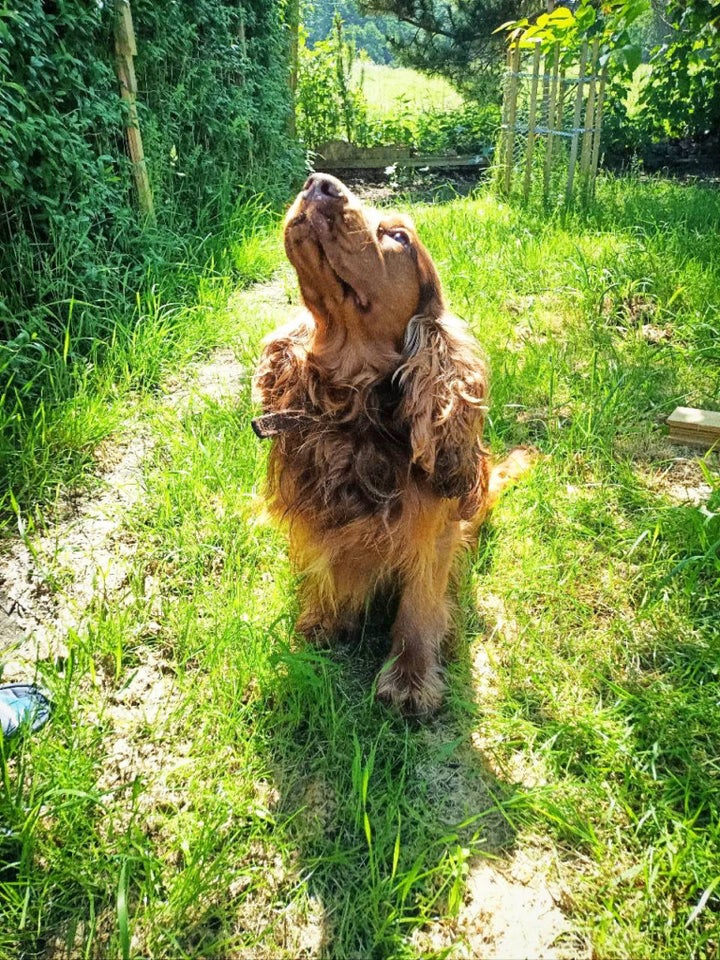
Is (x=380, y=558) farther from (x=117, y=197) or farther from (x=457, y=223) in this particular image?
(x=457, y=223)

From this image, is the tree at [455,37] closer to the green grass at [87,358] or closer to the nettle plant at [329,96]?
the nettle plant at [329,96]

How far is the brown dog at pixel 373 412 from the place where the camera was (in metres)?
1.87

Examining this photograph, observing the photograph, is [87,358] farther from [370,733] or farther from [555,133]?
[555,133]

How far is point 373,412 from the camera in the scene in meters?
1.99

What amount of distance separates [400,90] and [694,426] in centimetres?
1318

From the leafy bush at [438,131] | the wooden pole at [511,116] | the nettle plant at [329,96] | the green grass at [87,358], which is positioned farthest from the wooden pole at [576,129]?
the nettle plant at [329,96]

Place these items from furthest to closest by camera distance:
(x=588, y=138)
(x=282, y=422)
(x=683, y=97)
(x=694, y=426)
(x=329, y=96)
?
1. (x=329, y=96)
2. (x=683, y=97)
3. (x=588, y=138)
4. (x=694, y=426)
5. (x=282, y=422)

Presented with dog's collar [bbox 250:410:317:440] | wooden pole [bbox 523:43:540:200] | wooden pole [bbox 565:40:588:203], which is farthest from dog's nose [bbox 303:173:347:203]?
wooden pole [bbox 523:43:540:200]

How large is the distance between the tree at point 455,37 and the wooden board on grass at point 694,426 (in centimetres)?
925

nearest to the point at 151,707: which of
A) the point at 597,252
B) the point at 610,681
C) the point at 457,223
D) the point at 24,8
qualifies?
the point at 610,681

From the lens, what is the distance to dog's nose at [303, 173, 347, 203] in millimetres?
1776

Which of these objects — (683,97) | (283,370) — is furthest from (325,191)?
(683,97)

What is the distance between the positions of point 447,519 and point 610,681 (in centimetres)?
68

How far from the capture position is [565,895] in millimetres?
1586
